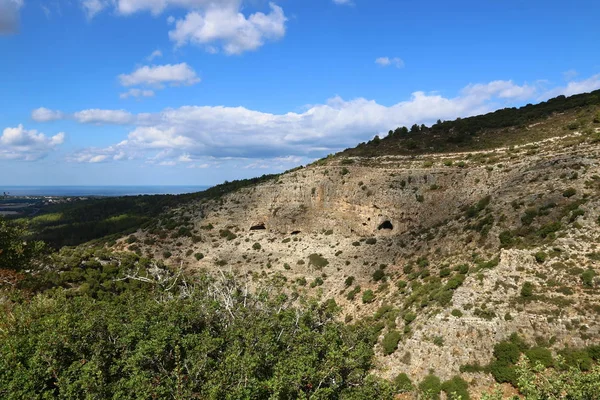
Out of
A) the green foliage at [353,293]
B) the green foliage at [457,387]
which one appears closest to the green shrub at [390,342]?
the green foliage at [457,387]

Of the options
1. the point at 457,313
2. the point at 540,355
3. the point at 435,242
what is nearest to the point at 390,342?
the point at 457,313

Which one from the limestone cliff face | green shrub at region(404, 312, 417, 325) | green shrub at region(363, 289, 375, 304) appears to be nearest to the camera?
the limestone cliff face

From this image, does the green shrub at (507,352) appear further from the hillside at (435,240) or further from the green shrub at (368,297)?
the green shrub at (368,297)

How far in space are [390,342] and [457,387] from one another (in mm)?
6908

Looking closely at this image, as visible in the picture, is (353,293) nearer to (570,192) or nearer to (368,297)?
(368,297)

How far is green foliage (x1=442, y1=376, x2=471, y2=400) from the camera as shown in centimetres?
2417

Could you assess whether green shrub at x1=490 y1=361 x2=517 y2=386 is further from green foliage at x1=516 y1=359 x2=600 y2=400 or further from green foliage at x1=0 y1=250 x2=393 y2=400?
green foliage at x1=0 y1=250 x2=393 y2=400

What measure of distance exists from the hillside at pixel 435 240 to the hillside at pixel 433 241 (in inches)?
6.4

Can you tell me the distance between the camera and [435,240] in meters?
44.3

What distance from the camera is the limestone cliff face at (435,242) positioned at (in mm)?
27669

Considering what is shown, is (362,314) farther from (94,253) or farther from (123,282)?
(94,253)

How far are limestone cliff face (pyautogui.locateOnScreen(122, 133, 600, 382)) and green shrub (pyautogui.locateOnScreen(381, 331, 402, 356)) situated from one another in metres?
0.42

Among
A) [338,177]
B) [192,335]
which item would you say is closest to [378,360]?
[192,335]

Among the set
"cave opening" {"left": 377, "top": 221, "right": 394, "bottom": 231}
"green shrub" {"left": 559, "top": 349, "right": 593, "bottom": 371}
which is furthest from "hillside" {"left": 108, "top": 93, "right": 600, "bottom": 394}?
"green shrub" {"left": 559, "top": 349, "right": 593, "bottom": 371}
